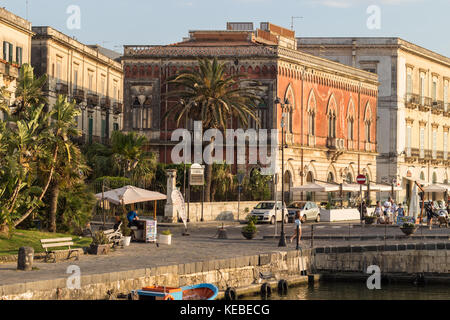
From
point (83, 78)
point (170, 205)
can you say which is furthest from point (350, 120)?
point (170, 205)

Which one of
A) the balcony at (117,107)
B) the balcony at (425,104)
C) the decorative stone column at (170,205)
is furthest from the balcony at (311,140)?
the balcony at (425,104)

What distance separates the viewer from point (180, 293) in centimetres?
2392

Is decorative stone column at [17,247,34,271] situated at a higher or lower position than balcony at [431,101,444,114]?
lower

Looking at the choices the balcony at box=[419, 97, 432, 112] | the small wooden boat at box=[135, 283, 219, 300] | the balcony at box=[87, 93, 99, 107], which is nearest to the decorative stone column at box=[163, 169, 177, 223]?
the balcony at box=[87, 93, 99, 107]

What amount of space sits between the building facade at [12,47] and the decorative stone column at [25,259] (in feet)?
88.1

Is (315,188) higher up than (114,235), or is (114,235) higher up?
(315,188)

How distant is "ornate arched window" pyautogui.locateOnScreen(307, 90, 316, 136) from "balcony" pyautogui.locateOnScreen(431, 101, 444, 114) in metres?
28.1

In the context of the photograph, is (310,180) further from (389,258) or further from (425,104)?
(389,258)

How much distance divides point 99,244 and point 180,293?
24.8 feet

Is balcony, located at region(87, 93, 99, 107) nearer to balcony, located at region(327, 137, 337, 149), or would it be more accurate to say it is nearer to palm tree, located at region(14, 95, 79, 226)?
balcony, located at region(327, 137, 337, 149)

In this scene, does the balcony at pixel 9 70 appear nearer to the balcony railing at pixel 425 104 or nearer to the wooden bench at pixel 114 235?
the wooden bench at pixel 114 235

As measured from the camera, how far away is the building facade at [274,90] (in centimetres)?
6338

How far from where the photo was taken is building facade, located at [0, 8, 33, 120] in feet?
171
